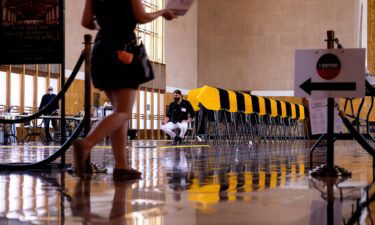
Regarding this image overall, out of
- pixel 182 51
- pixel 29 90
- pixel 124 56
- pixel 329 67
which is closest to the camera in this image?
pixel 124 56

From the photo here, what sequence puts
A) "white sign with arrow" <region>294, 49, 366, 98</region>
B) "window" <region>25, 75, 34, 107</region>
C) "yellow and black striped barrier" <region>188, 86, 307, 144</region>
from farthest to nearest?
"window" <region>25, 75, 34, 107</region>
"yellow and black striped barrier" <region>188, 86, 307, 144</region>
"white sign with arrow" <region>294, 49, 366, 98</region>

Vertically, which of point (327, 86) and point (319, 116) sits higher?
point (327, 86)

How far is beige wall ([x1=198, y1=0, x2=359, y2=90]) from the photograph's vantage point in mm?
33344

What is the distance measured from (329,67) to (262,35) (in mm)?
29540

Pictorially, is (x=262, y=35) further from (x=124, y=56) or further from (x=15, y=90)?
(x=124, y=56)

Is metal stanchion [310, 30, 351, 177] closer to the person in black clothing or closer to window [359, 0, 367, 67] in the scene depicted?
the person in black clothing

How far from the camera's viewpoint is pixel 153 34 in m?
29.9

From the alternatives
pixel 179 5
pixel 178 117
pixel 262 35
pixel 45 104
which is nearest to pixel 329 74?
pixel 179 5

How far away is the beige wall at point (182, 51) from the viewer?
3183cm

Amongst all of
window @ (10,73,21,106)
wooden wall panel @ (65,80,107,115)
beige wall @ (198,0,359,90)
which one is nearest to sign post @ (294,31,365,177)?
window @ (10,73,21,106)

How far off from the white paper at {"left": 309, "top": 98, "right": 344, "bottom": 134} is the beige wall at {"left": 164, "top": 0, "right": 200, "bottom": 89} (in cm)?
2604

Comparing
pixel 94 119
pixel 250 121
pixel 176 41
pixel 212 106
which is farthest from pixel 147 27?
pixel 212 106

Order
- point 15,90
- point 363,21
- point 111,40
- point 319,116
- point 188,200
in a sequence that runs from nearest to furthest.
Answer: point 188,200, point 111,40, point 319,116, point 15,90, point 363,21

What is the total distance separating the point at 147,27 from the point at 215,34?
21.4ft
